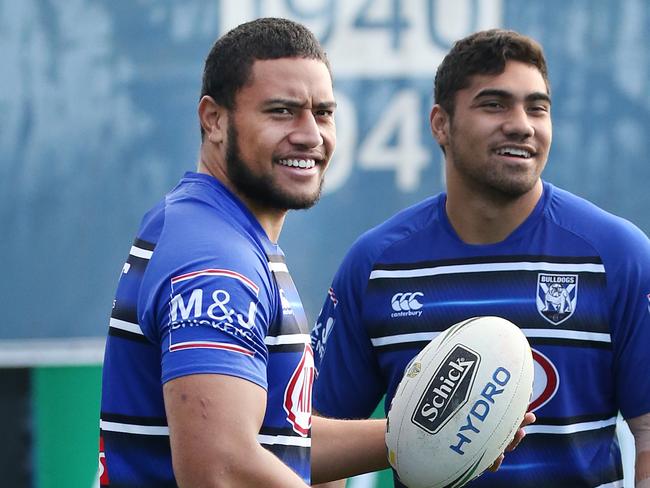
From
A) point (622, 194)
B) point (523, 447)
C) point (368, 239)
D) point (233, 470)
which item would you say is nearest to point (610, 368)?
point (523, 447)

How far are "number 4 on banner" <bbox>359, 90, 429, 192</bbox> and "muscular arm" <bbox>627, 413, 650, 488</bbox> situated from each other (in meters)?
2.44

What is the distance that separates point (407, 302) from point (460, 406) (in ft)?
2.01

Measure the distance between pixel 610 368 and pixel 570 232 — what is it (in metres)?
0.39

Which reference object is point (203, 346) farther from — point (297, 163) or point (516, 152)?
point (516, 152)

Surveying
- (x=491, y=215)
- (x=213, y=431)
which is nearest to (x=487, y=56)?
(x=491, y=215)

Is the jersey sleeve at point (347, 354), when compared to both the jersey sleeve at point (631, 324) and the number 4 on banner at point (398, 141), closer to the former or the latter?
the jersey sleeve at point (631, 324)

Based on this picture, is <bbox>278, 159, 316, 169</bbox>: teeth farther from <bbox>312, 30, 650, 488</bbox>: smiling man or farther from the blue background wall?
the blue background wall

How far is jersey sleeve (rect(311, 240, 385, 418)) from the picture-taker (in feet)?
12.0

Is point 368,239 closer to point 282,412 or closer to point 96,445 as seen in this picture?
point 282,412

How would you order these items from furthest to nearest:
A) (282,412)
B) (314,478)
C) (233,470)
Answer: (314,478)
(282,412)
(233,470)

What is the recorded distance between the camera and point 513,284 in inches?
137

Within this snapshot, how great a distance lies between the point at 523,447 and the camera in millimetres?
3381

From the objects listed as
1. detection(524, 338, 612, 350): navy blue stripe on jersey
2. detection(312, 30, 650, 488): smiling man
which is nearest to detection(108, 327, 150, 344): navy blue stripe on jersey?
detection(312, 30, 650, 488): smiling man

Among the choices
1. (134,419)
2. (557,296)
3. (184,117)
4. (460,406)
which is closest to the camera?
(134,419)
